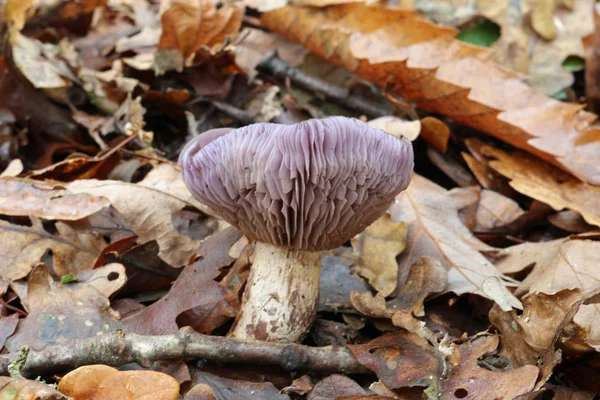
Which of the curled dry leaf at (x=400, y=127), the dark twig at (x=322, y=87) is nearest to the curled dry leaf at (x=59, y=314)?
the curled dry leaf at (x=400, y=127)

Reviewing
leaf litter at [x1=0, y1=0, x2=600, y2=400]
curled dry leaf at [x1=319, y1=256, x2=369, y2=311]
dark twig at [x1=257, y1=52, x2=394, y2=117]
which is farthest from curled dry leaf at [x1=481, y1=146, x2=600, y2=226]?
curled dry leaf at [x1=319, y1=256, x2=369, y2=311]

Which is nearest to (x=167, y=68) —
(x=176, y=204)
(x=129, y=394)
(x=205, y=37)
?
(x=205, y=37)

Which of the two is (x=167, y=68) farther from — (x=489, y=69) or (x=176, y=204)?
(x=489, y=69)

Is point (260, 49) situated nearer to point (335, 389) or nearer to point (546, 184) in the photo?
point (546, 184)

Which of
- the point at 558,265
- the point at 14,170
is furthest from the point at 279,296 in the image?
the point at 14,170

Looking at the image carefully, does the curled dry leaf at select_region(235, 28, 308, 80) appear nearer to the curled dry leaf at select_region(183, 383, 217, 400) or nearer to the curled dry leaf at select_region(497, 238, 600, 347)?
the curled dry leaf at select_region(497, 238, 600, 347)

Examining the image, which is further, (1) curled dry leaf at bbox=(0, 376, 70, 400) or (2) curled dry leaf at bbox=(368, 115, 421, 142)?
(2) curled dry leaf at bbox=(368, 115, 421, 142)
